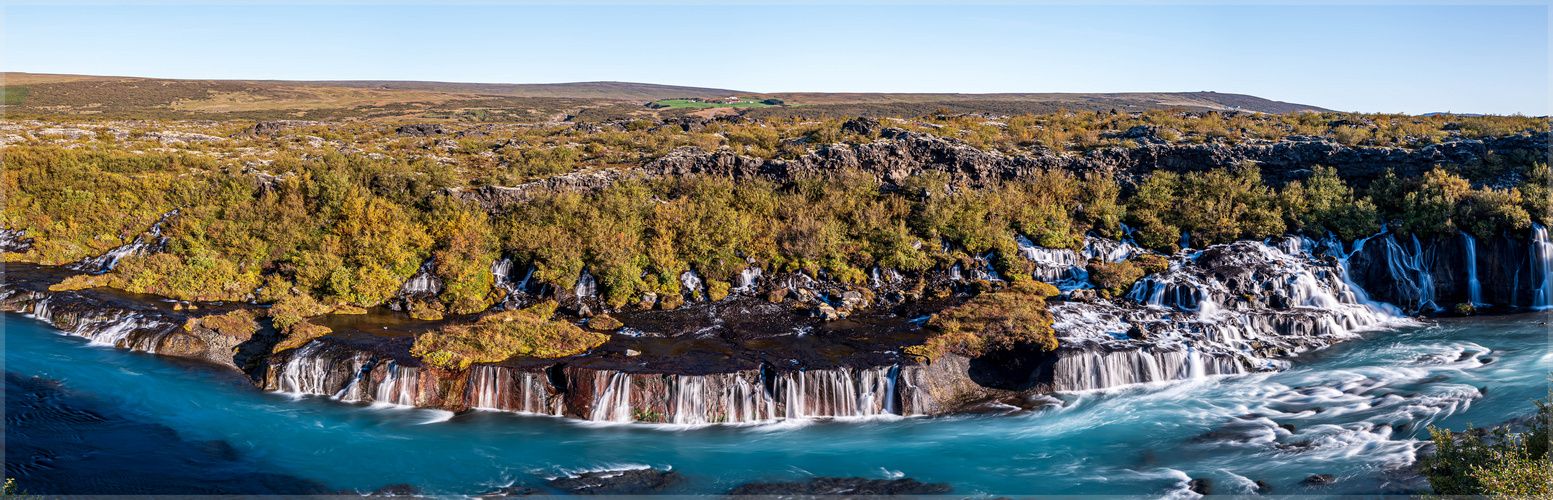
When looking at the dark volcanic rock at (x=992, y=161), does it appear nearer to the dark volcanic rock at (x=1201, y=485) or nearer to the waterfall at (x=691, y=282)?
the waterfall at (x=691, y=282)

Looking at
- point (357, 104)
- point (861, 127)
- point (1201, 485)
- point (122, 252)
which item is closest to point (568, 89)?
point (357, 104)

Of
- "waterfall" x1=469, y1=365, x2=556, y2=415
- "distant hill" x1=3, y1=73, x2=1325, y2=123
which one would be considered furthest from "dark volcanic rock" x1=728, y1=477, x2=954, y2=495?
"distant hill" x1=3, y1=73, x2=1325, y2=123

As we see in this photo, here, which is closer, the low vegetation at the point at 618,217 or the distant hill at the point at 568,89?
the low vegetation at the point at 618,217

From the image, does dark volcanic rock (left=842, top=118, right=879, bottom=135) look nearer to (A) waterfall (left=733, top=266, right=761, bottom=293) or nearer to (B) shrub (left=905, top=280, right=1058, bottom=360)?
(A) waterfall (left=733, top=266, right=761, bottom=293)

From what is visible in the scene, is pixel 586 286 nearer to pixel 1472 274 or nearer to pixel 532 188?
pixel 532 188

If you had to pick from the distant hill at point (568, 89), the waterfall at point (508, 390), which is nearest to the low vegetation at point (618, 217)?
the waterfall at point (508, 390)
